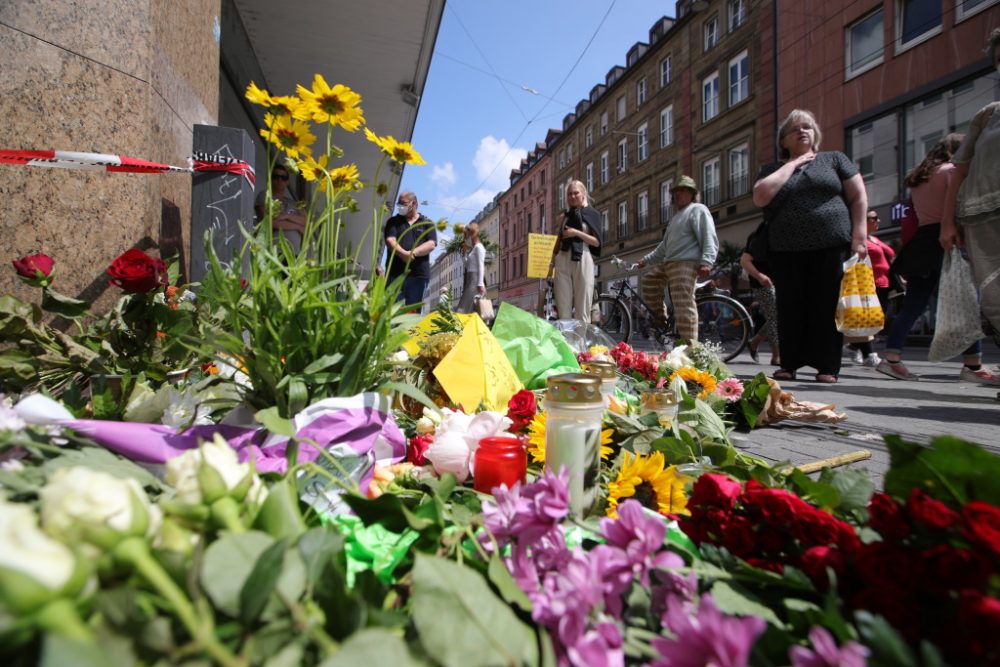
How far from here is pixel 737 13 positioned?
62.1ft

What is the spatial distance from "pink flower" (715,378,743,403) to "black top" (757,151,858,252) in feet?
5.57

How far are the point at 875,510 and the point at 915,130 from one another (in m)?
15.6

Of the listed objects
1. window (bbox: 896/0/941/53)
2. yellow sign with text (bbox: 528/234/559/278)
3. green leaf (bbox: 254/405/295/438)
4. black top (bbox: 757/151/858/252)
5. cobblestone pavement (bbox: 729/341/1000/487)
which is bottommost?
cobblestone pavement (bbox: 729/341/1000/487)

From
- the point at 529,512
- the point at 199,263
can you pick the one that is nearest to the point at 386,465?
the point at 529,512

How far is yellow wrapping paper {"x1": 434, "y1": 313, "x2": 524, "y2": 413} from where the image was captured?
4.66ft

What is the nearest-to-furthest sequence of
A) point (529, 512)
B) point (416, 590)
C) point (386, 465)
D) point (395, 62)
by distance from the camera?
point (416, 590) → point (529, 512) → point (386, 465) → point (395, 62)

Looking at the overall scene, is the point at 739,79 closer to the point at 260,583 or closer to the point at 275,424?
the point at 275,424

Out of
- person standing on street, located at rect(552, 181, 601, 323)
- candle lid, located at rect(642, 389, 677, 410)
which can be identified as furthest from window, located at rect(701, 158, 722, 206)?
candle lid, located at rect(642, 389, 677, 410)

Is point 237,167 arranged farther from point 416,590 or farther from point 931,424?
point 931,424

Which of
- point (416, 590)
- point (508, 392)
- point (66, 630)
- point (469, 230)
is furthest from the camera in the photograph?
point (469, 230)

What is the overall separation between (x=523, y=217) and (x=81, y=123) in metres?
45.0

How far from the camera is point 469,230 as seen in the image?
757 centimetres

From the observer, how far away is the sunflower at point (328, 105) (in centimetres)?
125

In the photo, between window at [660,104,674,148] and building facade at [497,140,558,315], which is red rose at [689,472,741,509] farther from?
building facade at [497,140,558,315]
